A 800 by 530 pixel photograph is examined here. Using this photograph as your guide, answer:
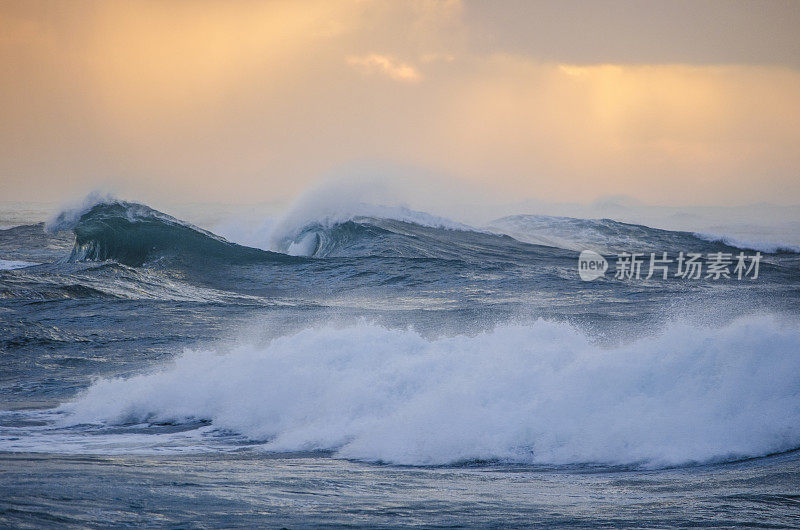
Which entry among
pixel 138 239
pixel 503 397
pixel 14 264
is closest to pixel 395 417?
pixel 503 397

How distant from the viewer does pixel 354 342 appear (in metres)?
7.02

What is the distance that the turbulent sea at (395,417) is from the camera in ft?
11.0

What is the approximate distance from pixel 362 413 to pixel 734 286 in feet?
42.3

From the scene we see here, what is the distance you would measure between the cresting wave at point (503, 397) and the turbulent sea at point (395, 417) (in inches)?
0.7

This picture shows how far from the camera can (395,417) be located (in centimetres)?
534

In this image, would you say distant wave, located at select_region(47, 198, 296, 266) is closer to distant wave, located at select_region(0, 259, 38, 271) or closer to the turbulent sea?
distant wave, located at select_region(0, 259, 38, 271)

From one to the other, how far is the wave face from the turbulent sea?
6.28 m

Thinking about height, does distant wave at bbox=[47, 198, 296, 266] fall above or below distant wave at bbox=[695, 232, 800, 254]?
below

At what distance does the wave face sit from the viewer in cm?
1870

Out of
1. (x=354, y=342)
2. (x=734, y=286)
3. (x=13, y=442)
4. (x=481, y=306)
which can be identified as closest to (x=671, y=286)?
(x=734, y=286)

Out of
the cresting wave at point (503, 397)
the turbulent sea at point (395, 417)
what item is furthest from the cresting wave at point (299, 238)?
the cresting wave at point (503, 397)

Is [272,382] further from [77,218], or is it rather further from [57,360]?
[77,218]

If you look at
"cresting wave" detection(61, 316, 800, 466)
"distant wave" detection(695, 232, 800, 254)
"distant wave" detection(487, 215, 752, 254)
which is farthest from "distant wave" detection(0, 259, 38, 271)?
"distant wave" detection(695, 232, 800, 254)

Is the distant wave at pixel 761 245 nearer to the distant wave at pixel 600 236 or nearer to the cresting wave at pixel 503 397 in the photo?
the distant wave at pixel 600 236
